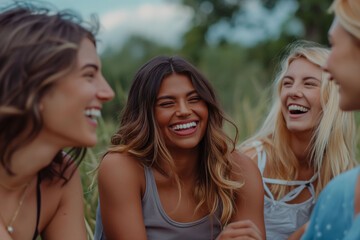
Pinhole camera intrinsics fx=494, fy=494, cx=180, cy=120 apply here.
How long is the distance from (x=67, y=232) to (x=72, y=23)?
3.25 ft

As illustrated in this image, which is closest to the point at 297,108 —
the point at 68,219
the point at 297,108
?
the point at 297,108

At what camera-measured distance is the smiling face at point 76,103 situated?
198 cm

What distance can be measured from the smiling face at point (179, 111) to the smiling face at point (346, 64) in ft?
3.52

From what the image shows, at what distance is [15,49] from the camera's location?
1.95 metres

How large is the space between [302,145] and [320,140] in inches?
6.5

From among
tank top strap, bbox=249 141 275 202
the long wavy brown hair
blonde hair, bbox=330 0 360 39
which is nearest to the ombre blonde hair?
tank top strap, bbox=249 141 275 202

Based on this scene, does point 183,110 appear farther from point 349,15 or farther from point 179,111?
point 349,15

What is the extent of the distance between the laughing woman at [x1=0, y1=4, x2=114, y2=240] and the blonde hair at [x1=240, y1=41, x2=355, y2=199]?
1.69 metres

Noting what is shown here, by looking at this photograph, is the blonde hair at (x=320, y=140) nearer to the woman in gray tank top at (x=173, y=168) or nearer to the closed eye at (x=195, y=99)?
the woman in gray tank top at (x=173, y=168)

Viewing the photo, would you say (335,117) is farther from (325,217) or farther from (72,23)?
(72,23)

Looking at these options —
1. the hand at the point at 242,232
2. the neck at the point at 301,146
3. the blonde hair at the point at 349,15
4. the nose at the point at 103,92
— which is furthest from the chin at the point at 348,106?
the neck at the point at 301,146

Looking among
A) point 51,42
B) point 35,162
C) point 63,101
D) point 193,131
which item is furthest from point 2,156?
point 193,131

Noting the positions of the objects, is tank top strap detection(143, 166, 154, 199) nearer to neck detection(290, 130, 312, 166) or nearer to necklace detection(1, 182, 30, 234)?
necklace detection(1, 182, 30, 234)

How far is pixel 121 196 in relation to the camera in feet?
8.91
